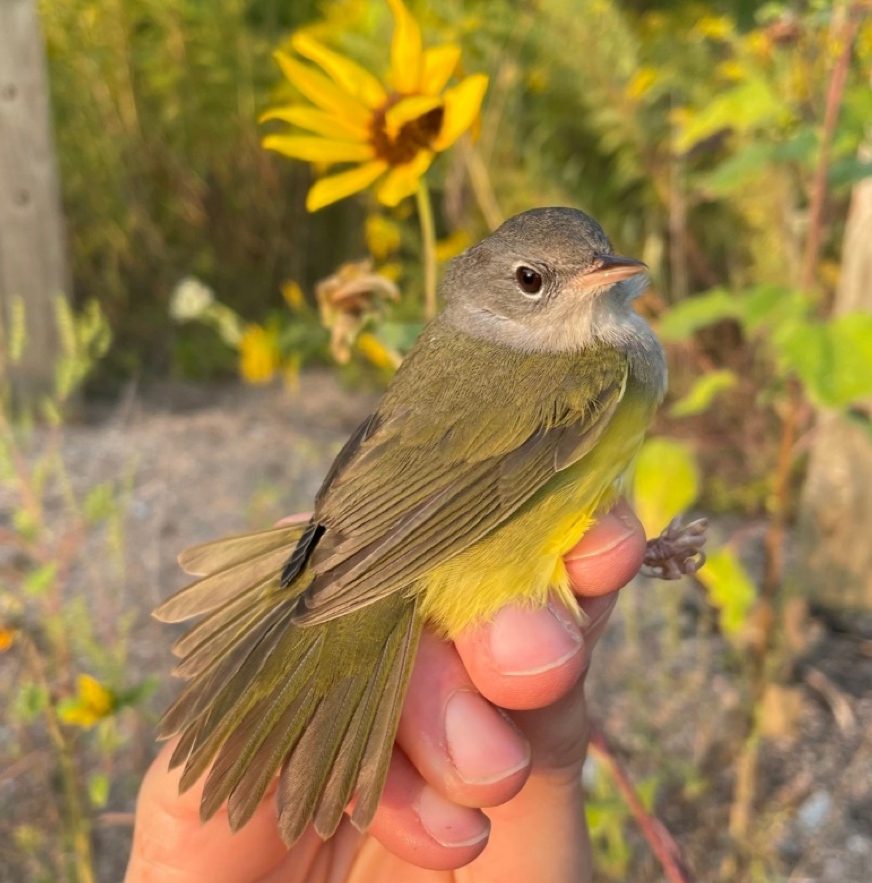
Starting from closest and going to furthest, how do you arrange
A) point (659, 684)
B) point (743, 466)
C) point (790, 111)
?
point (790, 111)
point (659, 684)
point (743, 466)

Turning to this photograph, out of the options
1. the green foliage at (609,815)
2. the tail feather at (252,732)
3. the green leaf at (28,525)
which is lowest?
the green foliage at (609,815)

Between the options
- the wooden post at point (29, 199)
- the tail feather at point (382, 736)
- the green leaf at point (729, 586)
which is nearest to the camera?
the tail feather at point (382, 736)

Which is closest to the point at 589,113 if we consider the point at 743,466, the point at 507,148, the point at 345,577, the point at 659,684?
the point at 507,148

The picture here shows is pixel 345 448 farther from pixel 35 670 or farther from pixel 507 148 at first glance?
pixel 507 148

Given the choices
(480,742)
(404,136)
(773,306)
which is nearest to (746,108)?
(773,306)

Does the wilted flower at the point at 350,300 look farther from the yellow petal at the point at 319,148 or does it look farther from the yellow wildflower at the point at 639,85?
the yellow wildflower at the point at 639,85

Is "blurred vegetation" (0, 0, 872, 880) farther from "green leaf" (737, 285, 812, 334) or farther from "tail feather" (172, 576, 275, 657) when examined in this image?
"tail feather" (172, 576, 275, 657)

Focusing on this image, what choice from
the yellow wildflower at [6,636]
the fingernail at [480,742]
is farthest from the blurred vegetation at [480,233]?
the fingernail at [480,742]
